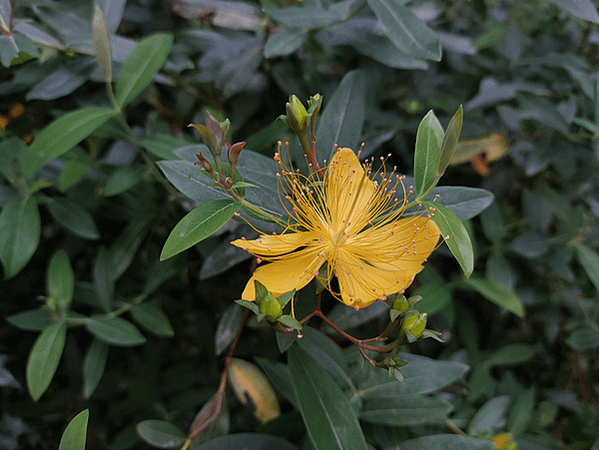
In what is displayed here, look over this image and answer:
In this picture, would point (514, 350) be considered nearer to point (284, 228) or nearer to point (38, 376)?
point (284, 228)

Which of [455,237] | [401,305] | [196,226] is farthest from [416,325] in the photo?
[196,226]

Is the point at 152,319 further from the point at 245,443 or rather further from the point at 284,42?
the point at 284,42

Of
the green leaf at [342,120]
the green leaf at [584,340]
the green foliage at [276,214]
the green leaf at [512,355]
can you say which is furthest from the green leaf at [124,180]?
the green leaf at [584,340]

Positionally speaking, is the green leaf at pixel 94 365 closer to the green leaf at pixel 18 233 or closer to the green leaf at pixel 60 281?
the green leaf at pixel 60 281

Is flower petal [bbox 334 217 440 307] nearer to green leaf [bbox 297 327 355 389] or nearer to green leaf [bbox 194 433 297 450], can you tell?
green leaf [bbox 297 327 355 389]

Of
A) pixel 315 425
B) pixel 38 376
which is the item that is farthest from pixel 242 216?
pixel 38 376
